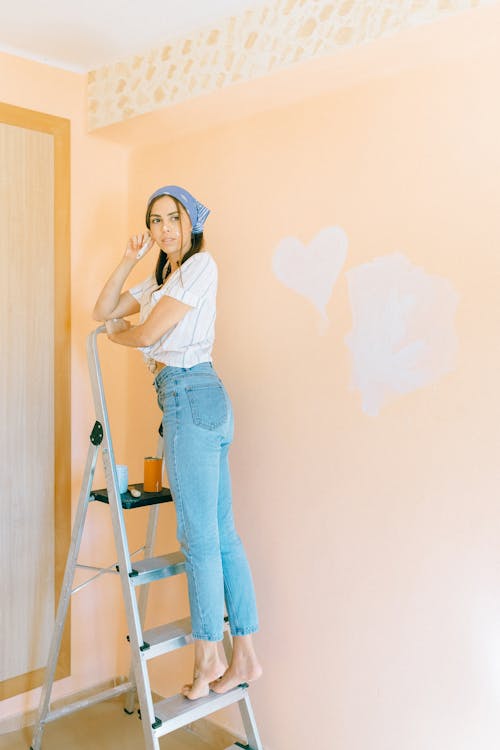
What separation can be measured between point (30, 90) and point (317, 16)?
1.15 meters

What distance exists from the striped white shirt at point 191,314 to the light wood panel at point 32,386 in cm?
67

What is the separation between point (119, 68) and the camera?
2660 mm

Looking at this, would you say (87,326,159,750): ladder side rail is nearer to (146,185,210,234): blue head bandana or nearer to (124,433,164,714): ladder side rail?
(124,433,164,714): ladder side rail

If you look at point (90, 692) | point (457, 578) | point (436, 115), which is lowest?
point (90, 692)

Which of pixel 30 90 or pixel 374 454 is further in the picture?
pixel 30 90

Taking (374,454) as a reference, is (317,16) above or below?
above

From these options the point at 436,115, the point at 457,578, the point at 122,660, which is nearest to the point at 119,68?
the point at 436,115

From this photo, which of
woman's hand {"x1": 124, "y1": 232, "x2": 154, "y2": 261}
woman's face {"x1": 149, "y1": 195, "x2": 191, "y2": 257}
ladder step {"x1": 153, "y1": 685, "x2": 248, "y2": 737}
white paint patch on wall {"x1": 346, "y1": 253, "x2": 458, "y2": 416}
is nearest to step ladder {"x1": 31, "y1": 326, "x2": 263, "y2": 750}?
ladder step {"x1": 153, "y1": 685, "x2": 248, "y2": 737}

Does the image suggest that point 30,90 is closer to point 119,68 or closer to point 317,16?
point 119,68

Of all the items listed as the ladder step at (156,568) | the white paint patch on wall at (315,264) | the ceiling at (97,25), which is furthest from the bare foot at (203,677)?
the ceiling at (97,25)

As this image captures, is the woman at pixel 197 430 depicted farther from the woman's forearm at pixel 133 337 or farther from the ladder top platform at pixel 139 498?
the ladder top platform at pixel 139 498

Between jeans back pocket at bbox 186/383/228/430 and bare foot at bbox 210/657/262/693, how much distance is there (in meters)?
0.75

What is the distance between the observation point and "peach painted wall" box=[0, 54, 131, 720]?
271 cm

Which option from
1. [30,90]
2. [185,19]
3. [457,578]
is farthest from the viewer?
[30,90]
